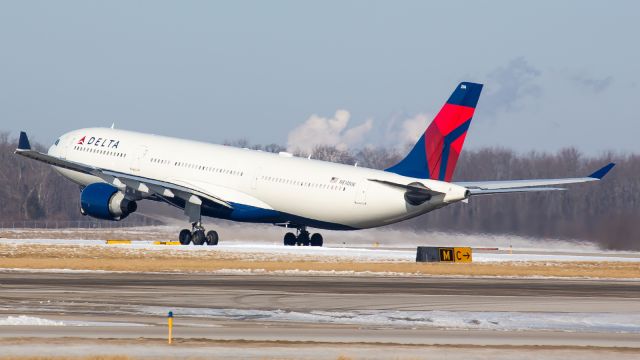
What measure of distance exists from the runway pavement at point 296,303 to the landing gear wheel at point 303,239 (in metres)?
23.6

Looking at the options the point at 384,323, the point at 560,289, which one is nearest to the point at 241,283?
the point at 560,289

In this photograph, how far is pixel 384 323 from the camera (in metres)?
32.8

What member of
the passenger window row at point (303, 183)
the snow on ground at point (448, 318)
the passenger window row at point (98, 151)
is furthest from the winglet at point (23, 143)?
the snow on ground at point (448, 318)

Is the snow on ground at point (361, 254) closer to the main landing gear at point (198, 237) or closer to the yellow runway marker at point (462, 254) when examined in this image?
the yellow runway marker at point (462, 254)

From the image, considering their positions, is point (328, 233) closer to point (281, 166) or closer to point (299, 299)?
point (281, 166)

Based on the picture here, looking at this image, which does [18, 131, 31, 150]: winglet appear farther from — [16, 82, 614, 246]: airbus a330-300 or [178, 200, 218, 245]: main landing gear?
[178, 200, 218, 245]: main landing gear

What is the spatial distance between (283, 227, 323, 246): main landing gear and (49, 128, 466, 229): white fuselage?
2.40m

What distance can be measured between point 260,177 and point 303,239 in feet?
16.5

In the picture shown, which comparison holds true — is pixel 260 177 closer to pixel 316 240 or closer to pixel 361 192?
pixel 316 240

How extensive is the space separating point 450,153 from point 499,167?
116ft

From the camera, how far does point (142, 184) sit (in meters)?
73.0

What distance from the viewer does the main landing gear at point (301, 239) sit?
75.4m

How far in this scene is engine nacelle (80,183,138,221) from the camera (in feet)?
238

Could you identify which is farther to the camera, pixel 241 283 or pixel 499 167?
pixel 499 167
